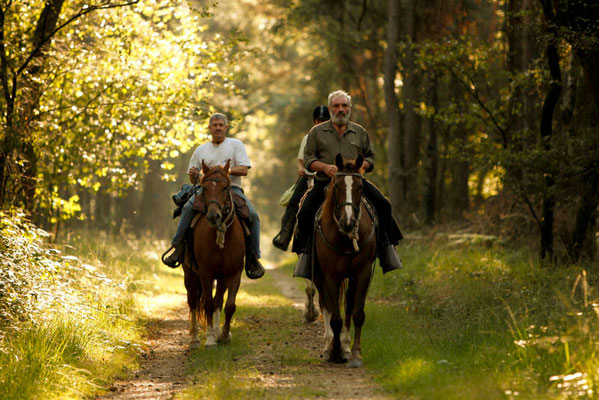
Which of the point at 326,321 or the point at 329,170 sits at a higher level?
the point at 329,170

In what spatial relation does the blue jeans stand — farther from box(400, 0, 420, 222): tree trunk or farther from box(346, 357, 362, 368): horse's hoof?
box(400, 0, 420, 222): tree trunk

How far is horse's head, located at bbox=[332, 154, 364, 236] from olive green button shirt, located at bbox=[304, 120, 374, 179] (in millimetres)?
987

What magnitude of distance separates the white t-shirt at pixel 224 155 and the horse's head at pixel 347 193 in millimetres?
2690

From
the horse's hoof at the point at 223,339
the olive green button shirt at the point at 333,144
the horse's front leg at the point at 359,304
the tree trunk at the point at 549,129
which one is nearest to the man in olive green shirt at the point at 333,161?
the olive green button shirt at the point at 333,144

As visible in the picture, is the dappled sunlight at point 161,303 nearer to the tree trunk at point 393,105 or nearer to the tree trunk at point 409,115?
the tree trunk at point 393,105

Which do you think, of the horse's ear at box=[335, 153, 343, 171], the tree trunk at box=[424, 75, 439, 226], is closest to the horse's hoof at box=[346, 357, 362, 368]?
the horse's ear at box=[335, 153, 343, 171]

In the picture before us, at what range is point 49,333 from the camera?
26.8 ft

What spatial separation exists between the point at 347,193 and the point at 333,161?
Answer: 1.31 meters

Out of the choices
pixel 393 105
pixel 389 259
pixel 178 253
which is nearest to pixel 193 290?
pixel 178 253

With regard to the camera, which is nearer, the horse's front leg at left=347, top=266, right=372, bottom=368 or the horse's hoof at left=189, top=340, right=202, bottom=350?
the horse's front leg at left=347, top=266, right=372, bottom=368

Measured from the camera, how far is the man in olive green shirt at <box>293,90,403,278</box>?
9531 millimetres

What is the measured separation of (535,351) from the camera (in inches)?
269

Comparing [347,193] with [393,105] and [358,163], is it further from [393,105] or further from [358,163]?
[393,105]

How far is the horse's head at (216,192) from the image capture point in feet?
31.9
